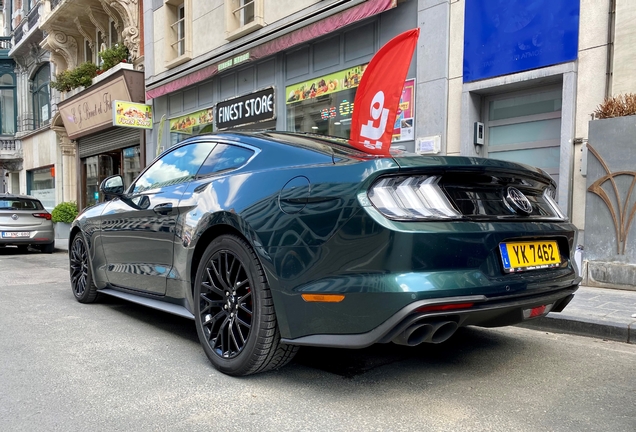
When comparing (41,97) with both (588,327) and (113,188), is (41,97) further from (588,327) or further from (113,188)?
(588,327)

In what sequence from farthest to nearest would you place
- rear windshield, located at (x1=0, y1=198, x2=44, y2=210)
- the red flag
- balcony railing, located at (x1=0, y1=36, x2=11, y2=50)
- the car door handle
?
balcony railing, located at (x1=0, y1=36, x2=11, y2=50), rear windshield, located at (x1=0, y1=198, x2=44, y2=210), the red flag, the car door handle

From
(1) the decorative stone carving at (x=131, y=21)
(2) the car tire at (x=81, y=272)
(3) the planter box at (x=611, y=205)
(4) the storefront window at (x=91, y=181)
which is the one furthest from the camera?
(4) the storefront window at (x=91, y=181)

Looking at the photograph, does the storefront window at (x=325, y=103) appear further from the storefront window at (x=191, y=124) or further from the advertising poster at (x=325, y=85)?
the storefront window at (x=191, y=124)

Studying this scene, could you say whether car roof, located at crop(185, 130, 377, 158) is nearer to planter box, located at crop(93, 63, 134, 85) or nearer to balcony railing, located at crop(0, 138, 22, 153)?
planter box, located at crop(93, 63, 134, 85)

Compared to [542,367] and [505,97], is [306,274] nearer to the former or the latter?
[542,367]

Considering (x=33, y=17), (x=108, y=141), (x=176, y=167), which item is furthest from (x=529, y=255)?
(x=33, y=17)

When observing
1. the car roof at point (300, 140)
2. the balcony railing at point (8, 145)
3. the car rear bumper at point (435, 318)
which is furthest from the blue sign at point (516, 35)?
the balcony railing at point (8, 145)

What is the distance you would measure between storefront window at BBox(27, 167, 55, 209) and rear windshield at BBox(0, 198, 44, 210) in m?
11.9

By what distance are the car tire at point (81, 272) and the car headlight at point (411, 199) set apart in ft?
11.5

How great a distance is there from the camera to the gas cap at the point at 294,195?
246cm

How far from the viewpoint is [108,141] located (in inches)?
697

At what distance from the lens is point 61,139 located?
2162 cm

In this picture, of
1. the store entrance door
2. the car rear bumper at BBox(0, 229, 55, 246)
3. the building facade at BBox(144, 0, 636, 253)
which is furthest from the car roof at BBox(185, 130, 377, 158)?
the store entrance door

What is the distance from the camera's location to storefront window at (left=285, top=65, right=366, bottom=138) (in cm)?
900
